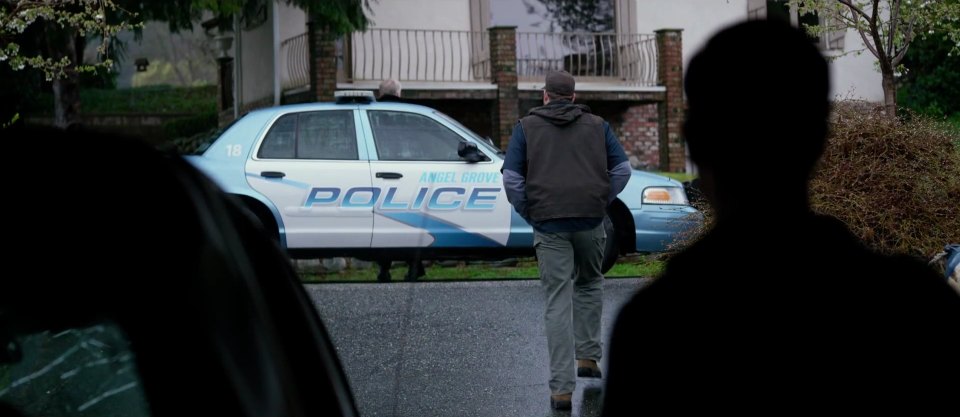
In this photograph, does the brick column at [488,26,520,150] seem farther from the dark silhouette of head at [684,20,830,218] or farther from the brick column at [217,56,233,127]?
the dark silhouette of head at [684,20,830,218]

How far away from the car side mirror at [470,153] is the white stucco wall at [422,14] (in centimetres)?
934

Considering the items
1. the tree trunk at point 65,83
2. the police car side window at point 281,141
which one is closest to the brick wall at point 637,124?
the tree trunk at point 65,83

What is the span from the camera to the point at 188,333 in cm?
156

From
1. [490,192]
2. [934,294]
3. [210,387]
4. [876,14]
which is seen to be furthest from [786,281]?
[490,192]

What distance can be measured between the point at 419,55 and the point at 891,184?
1267 centimetres

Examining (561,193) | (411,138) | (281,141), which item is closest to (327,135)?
(281,141)

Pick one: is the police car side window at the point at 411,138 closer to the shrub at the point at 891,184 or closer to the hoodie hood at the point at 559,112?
the shrub at the point at 891,184

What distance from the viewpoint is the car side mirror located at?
35.6 ft


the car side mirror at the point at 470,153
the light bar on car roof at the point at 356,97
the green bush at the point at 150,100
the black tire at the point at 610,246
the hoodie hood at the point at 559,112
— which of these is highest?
the green bush at the point at 150,100

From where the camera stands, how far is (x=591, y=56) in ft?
70.2

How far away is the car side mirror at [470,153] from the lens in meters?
10.9

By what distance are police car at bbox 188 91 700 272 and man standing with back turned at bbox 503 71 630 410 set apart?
3.75 metres

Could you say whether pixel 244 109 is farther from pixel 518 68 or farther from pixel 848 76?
pixel 848 76

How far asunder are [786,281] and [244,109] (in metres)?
21.6
